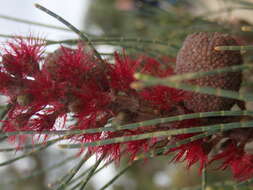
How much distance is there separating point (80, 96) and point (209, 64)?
0.10 metres

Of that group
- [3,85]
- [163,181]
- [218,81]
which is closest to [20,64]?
[3,85]

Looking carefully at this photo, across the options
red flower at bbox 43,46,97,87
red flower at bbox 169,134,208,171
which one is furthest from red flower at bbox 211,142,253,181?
red flower at bbox 43,46,97,87

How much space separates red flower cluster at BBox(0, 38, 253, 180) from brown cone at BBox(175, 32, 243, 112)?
0.02 metres

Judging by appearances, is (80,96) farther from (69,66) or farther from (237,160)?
(237,160)

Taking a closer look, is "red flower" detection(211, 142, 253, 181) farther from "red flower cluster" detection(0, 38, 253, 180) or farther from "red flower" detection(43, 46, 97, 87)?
"red flower" detection(43, 46, 97, 87)

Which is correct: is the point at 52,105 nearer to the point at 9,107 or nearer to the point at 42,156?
the point at 9,107

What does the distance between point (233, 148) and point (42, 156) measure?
1.24m

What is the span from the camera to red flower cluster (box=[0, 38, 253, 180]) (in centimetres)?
22

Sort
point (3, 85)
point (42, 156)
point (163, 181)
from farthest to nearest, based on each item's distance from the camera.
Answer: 1. point (42, 156)
2. point (163, 181)
3. point (3, 85)

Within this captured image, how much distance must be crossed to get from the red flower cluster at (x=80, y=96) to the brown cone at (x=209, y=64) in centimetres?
2

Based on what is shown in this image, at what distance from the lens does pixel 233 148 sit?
0.86 feet

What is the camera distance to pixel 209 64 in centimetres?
23

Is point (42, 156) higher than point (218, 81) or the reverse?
the reverse

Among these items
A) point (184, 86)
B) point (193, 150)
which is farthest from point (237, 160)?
point (184, 86)
